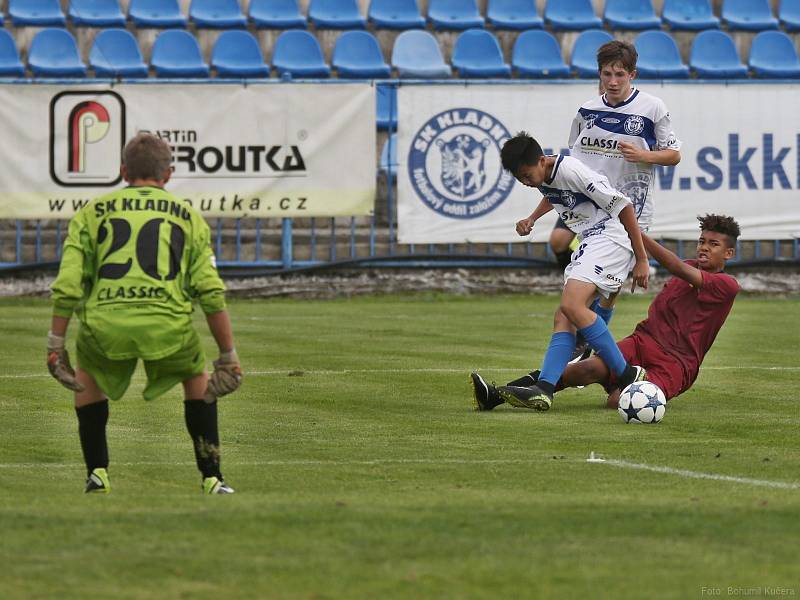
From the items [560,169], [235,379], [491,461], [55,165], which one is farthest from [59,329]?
[55,165]

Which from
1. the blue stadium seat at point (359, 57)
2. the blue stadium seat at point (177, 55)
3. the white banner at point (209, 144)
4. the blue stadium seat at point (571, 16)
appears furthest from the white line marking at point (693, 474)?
the blue stadium seat at point (571, 16)

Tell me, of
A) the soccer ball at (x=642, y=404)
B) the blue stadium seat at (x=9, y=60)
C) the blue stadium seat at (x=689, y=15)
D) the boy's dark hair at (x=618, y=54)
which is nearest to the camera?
the soccer ball at (x=642, y=404)

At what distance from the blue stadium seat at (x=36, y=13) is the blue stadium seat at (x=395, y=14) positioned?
4.19 meters

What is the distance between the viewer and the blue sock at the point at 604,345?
891 cm

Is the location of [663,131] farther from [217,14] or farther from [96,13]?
[96,13]

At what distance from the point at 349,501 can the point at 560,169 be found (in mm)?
3722

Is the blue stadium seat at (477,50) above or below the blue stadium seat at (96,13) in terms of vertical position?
below

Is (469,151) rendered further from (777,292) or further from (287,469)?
(287,469)

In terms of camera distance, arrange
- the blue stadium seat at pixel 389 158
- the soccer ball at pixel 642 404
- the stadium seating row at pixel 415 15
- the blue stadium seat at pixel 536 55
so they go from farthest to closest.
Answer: the blue stadium seat at pixel 536 55, the stadium seating row at pixel 415 15, the blue stadium seat at pixel 389 158, the soccer ball at pixel 642 404

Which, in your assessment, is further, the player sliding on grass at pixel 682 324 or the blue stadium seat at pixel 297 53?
the blue stadium seat at pixel 297 53

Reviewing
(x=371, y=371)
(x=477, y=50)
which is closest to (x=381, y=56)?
(x=477, y=50)

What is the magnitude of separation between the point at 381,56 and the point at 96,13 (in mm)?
3835

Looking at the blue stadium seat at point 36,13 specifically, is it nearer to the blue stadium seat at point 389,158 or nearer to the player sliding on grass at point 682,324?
the blue stadium seat at point 389,158

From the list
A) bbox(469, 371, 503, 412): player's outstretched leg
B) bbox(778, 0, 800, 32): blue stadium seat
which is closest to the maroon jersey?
bbox(469, 371, 503, 412): player's outstretched leg
